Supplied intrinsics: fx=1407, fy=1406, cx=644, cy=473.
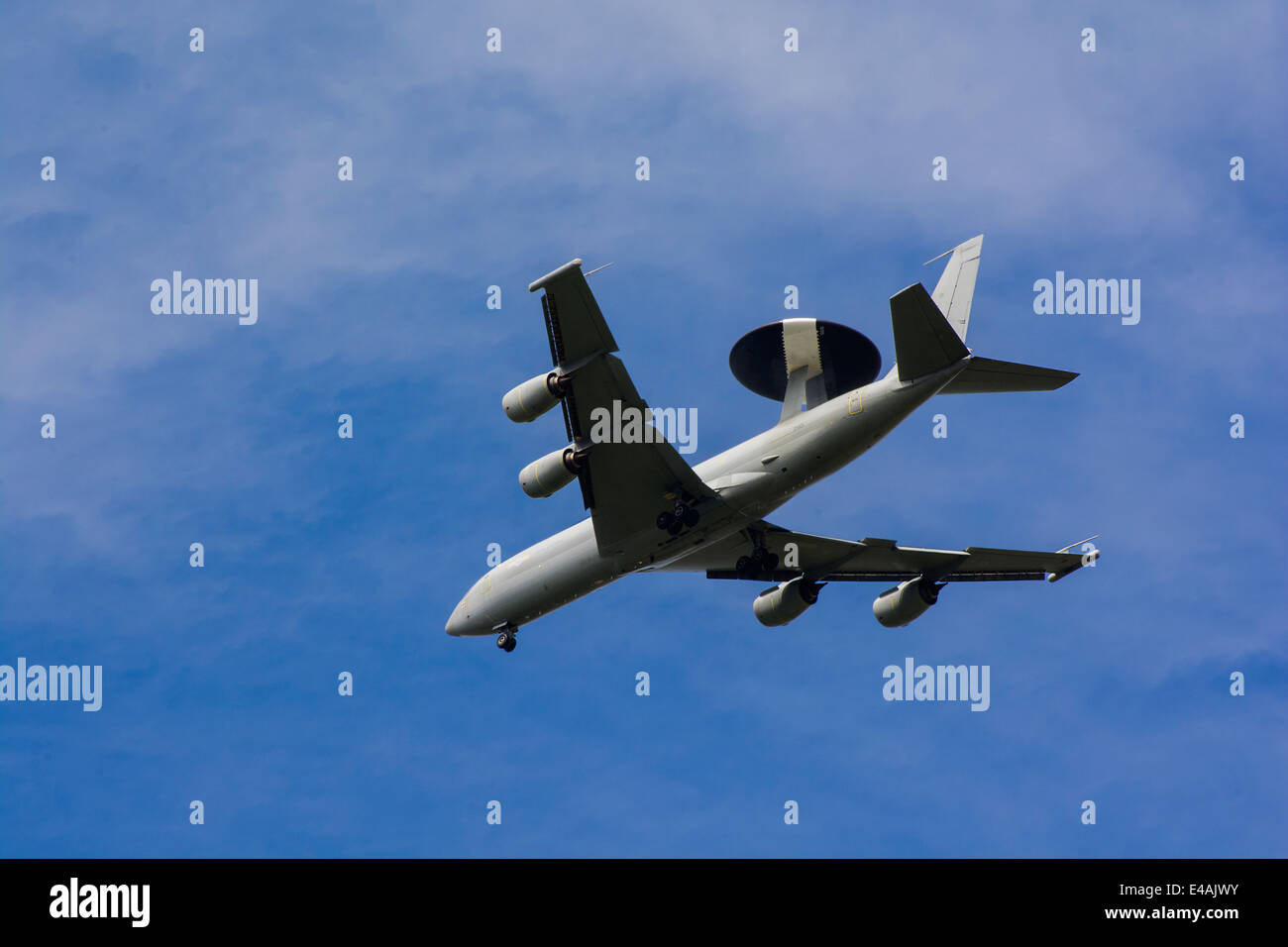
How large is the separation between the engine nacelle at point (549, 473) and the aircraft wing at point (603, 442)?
0.33 meters

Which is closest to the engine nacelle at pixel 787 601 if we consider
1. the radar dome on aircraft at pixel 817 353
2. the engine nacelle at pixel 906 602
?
the engine nacelle at pixel 906 602

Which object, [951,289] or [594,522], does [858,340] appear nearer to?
[951,289]

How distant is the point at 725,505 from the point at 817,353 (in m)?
4.58

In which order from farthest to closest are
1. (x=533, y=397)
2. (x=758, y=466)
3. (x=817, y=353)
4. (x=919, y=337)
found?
(x=817, y=353)
(x=758, y=466)
(x=533, y=397)
(x=919, y=337)

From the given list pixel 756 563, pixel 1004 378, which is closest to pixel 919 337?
pixel 1004 378

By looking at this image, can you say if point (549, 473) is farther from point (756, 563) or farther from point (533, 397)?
point (756, 563)

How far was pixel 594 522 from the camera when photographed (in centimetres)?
3694

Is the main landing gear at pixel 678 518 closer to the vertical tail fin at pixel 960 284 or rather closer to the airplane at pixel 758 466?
the airplane at pixel 758 466

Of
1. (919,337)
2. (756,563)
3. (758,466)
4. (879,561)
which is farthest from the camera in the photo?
(879,561)

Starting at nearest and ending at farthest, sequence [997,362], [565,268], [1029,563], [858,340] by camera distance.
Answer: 1. [565,268]
2. [997,362]
3. [858,340]
4. [1029,563]

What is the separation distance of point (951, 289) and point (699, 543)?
9282mm

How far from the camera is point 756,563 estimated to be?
1613 inches
